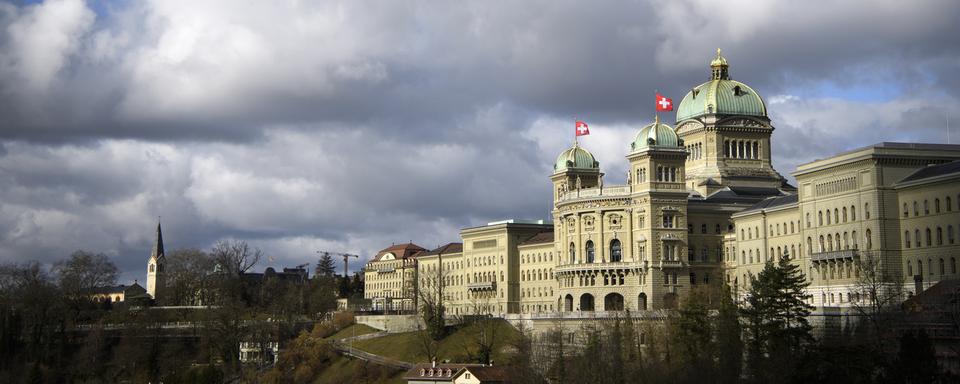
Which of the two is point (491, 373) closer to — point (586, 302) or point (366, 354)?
point (586, 302)

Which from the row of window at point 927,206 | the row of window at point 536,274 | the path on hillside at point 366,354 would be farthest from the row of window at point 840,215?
the row of window at point 536,274

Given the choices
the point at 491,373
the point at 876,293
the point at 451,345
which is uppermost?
the point at 876,293

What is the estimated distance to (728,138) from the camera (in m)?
162

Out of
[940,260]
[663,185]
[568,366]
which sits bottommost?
[568,366]

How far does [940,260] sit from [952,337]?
2565 centimetres

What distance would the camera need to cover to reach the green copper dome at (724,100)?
162 m

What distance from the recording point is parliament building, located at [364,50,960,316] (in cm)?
11538

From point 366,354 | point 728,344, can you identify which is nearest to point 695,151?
point 366,354

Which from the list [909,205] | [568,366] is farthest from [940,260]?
[568,366]

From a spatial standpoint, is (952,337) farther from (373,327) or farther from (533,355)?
(373,327)

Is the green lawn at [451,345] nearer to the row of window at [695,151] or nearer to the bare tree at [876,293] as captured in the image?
the row of window at [695,151]

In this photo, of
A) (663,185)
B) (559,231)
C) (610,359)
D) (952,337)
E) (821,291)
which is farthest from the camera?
A: (559,231)

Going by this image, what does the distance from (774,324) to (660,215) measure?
164 ft

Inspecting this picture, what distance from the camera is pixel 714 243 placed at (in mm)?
151250
